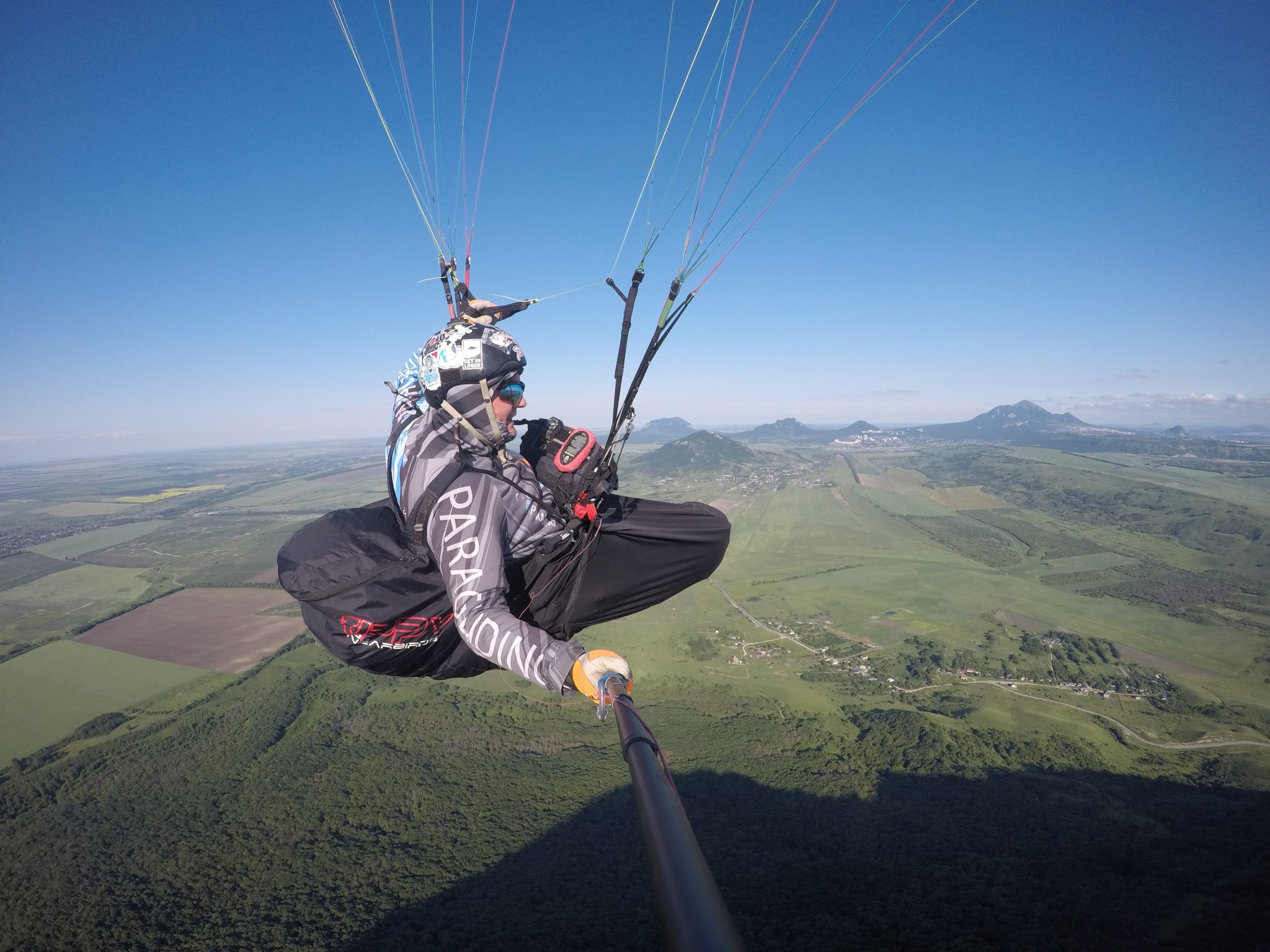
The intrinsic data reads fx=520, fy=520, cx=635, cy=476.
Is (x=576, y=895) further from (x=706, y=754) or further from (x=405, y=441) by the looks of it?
(x=405, y=441)

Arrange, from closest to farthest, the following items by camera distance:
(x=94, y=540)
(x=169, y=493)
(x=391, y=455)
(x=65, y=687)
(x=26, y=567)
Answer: (x=391, y=455) → (x=65, y=687) → (x=26, y=567) → (x=94, y=540) → (x=169, y=493)

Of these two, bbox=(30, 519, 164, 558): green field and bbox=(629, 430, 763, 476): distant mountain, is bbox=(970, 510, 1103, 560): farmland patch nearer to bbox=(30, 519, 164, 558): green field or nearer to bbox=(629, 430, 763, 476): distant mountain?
bbox=(629, 430, 763, 476): distant mountain

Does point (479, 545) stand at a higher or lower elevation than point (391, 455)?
lower

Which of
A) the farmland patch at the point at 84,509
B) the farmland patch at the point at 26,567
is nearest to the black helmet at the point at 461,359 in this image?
the farmland patch at the point at 26,567

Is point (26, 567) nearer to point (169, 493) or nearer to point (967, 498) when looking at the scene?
point (169, 493)

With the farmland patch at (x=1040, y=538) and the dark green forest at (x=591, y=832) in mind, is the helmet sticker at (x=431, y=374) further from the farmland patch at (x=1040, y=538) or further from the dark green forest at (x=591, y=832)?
the farmland patch at (x=1040, y=538)

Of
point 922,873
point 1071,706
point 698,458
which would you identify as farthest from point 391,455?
point 698,458
